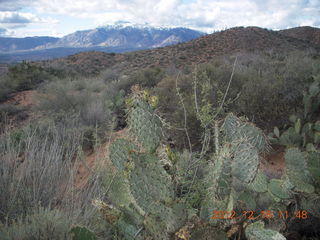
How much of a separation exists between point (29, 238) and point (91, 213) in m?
0.64

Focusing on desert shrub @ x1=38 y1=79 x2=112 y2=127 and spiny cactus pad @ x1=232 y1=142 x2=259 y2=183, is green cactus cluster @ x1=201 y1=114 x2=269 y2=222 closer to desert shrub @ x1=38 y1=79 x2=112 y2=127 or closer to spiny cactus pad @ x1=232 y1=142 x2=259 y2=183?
spiny cactus pad @ x1=232 y1=142 x2=259 y2=183

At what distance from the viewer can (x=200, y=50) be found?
25.3 meters

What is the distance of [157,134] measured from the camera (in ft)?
5.61

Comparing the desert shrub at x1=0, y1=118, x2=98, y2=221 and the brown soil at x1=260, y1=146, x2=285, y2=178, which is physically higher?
the desert shrub at x1=0, y1=118, x2=98, y2=221

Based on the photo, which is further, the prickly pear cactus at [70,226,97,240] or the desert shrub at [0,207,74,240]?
the desert shrub at [0,207,74,240]

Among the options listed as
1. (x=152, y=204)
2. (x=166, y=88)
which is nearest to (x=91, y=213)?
(x=152, y=204)

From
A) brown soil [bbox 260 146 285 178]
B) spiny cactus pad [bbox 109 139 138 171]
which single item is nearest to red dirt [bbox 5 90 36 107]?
brown soil [bbox 260 146 285 178]

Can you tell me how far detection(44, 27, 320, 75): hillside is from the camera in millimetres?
22844

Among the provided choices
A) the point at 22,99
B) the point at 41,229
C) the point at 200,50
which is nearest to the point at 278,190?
the point at 41,229

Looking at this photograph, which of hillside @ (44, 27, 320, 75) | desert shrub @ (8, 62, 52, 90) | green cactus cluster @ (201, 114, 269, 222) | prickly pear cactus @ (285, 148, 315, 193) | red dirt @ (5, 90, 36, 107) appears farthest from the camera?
hillside @ (44, 27, 320, 75)

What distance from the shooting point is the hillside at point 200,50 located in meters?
22.8

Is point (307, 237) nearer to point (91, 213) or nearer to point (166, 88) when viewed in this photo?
point (91, 213)
